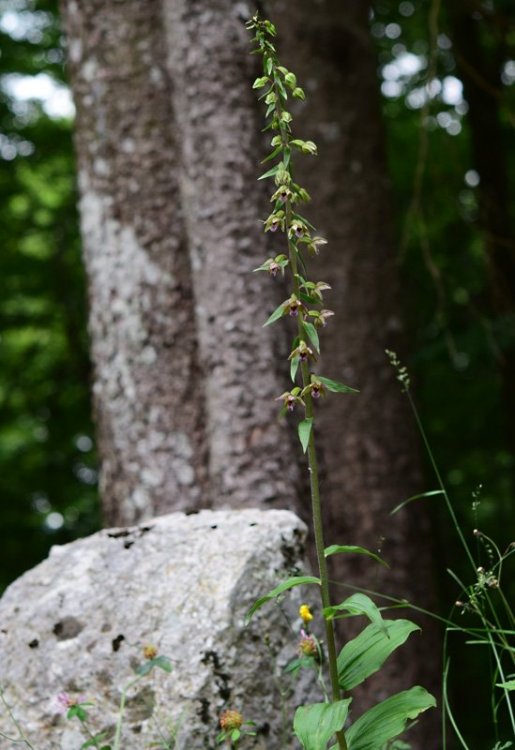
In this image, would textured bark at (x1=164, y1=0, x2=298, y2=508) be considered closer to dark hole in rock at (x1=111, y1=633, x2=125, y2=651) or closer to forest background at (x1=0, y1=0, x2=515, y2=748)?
dark hole in rock at (x1=111, y1=633, x2=125, y2=651)

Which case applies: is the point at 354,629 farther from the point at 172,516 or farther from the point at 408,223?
the point at 408,223

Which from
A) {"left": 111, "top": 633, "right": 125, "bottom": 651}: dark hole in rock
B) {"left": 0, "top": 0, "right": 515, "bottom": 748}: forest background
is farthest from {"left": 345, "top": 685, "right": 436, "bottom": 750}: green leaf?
{"left": 0, "top": 0, "right": 515, "bottom": 748}: forest background

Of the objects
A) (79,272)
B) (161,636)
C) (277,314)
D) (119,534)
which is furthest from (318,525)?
(79,272)

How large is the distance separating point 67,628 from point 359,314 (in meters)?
2.69

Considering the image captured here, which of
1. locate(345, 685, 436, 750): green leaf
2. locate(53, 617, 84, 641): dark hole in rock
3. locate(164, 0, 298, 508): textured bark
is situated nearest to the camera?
locate(345, 685, 436, 750): green leaf

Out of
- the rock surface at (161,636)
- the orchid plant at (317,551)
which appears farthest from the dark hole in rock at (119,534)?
the orchid plant at (317,551)

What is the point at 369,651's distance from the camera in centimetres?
168

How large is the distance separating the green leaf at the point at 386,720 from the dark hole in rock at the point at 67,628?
824mm

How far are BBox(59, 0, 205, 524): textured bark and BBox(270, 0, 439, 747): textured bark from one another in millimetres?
1123

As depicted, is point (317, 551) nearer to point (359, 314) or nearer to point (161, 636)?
point (161, 636)

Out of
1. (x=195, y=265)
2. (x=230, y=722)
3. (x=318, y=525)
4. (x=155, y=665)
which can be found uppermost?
(x=195, y=265)

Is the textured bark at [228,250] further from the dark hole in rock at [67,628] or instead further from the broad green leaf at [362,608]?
the broad green leaf at [362,608]

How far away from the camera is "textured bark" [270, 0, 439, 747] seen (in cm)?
424

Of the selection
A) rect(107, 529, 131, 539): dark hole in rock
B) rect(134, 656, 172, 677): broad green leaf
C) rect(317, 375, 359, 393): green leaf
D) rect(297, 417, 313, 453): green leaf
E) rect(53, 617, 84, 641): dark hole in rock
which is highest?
rect(317, 375, 359, 393): green leaf
